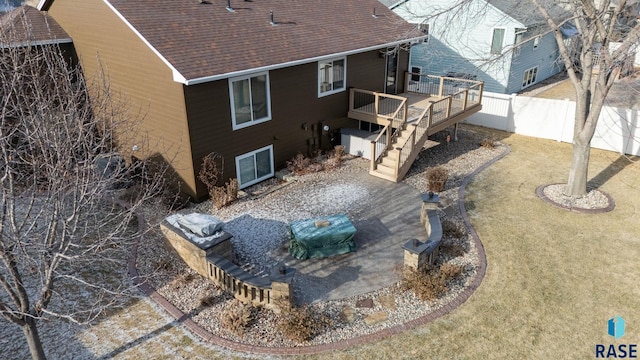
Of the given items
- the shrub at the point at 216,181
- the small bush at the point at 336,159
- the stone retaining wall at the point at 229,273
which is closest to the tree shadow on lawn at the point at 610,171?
the small bush at the point at 336,159

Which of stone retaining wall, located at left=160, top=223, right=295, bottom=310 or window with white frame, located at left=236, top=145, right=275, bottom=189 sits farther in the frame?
window with white frame, located at left=236, top=145, right=275, bottom=189

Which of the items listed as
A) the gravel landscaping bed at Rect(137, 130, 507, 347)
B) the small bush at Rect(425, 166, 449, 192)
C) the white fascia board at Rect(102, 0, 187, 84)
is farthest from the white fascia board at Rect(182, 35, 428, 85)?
the small bush at Rect(425, 166, 449, 192)

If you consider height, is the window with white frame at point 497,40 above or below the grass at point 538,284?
above

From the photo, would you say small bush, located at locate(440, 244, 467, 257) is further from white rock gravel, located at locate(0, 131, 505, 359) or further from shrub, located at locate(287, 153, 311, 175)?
shrub, located at locate(287, 153, 311, 175)

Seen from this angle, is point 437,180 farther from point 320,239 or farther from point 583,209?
point 320,239

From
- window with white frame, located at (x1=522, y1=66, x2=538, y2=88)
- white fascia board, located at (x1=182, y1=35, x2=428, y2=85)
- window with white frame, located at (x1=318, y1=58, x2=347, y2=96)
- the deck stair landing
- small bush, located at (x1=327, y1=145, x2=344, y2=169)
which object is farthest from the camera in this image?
window with white frame, located at (x1=522, y1=66, x2=538, y2=88)

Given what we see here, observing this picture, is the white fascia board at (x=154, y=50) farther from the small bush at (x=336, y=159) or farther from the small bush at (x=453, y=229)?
the small bush at (x=453, y=229)

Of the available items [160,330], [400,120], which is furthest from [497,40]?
[160,330]
